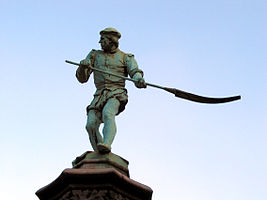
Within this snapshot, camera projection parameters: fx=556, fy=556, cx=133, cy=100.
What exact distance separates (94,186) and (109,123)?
154 centimetres

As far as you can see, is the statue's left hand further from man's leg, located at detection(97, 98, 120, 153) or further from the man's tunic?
man's leg, located at detection(97, 98, 120, 153)

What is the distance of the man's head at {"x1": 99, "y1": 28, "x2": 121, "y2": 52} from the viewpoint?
1146 centimetres

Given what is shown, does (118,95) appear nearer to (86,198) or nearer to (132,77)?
(132,77)

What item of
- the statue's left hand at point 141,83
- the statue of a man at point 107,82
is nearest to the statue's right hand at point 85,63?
the statue of a man at point 107,82

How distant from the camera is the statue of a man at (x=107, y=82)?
34.0 feet

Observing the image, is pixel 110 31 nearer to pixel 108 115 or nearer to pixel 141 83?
pixel 141 83

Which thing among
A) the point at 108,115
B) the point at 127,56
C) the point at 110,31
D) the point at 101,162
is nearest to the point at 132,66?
the point at 127,56

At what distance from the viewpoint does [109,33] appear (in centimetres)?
1147

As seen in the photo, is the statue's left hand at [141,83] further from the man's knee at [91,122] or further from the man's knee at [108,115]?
the man's knee at [91,122]

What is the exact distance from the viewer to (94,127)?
34.4 feet

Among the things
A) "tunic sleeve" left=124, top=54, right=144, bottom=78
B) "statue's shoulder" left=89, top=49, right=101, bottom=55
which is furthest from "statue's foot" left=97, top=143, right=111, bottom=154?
"statue's shoulder" left=89, top=49, right=101, bottom=55

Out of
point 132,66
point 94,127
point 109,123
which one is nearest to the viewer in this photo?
point 109,123

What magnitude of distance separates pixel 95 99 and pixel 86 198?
2.54 m

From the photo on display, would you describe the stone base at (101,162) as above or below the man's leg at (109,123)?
below
